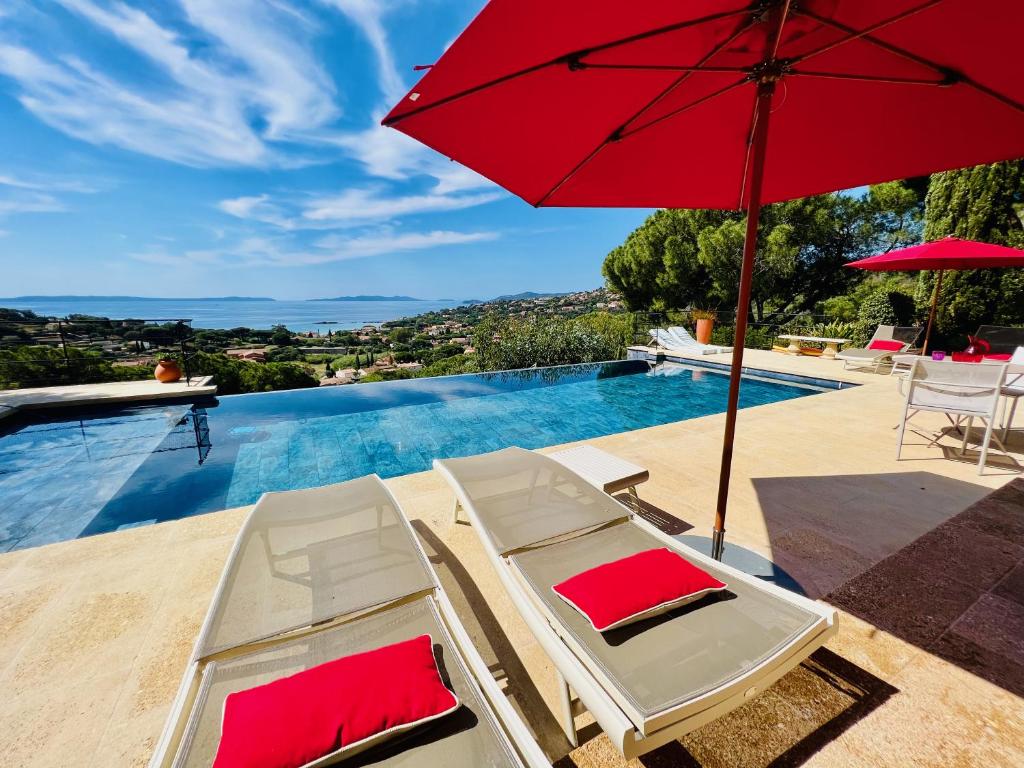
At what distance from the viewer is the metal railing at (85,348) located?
25.1 ft

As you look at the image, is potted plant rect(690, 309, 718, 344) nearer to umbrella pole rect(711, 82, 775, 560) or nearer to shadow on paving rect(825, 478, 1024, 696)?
shadow on paving rect(825, 478, 1024, 696)

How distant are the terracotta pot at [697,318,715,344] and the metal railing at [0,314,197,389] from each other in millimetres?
13326

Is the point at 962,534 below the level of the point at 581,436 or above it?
above

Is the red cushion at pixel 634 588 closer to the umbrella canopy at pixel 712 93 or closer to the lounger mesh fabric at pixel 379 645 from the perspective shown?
the lounger mesh fabric at pixel 379 645

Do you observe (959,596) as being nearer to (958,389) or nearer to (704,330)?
(958,389)

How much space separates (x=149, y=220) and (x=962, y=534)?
50.1m

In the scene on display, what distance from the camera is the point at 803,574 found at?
2346 mm

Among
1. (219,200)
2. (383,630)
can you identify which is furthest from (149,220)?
(383,630)

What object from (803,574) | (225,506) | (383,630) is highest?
(383,630)

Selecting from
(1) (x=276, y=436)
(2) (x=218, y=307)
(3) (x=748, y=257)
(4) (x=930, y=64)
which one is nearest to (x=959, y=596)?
(3) (x=748, y=257)

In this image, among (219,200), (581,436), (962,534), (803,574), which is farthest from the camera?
(219,200)

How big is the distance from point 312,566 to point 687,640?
1.56m

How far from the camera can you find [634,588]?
5.30 ft

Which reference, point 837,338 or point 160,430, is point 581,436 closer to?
point 160,430
